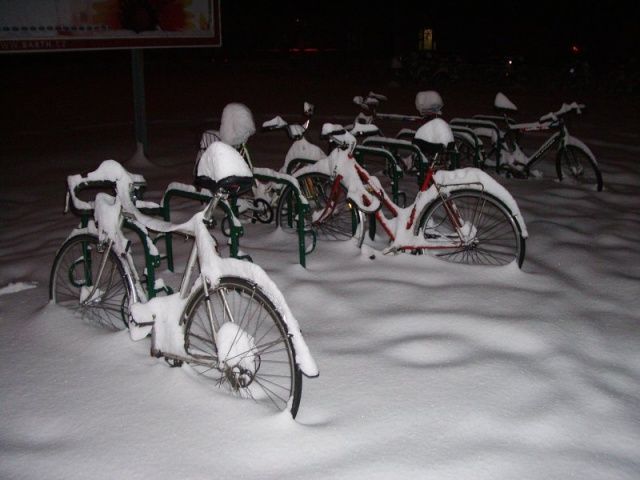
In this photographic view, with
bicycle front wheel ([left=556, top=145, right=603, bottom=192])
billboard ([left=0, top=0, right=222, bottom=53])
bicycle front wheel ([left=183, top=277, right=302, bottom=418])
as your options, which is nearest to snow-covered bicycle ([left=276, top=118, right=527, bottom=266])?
bicycle front wheel ([left=183, top=277, right=302, bottom=418])

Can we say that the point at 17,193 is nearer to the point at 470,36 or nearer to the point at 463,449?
the point at 463,449

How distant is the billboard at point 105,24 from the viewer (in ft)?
25.1

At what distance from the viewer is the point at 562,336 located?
12.6 ft

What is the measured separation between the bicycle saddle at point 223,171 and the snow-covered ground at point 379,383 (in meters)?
1.02

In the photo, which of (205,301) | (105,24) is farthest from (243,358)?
(105,24)

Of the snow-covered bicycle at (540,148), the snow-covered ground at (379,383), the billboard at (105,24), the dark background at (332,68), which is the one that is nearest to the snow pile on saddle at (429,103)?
the snow-covered bicycle at (540,148)

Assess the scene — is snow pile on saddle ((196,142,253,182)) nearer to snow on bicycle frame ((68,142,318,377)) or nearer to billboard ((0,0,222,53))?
snow on bicycle frame ((68,142,318,377))

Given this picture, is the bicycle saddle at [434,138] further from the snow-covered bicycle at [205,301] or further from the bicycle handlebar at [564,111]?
the bicycle handlebar at [564,111]

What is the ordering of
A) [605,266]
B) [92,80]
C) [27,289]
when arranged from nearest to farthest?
[27,289] → [605,266] → [92,80]

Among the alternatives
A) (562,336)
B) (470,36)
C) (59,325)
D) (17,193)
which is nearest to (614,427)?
(562,336)

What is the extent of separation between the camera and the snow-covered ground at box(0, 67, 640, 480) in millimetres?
2777

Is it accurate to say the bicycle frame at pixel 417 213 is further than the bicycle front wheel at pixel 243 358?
Yes

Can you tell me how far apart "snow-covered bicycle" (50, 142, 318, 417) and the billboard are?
4743 millimetres

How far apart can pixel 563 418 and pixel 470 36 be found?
95.6 feet
